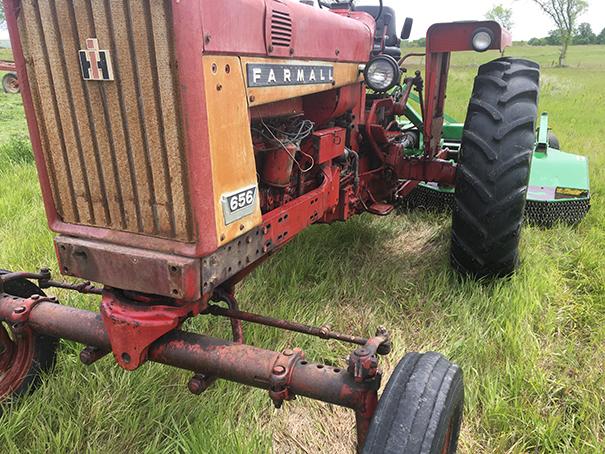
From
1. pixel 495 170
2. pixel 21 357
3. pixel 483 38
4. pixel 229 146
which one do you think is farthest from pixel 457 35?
pixel 21 357

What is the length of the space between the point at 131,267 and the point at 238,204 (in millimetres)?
381

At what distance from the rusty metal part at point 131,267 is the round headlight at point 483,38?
220cm

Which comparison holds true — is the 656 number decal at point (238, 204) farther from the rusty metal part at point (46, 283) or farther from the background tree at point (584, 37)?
the background tree at point (584, 37)

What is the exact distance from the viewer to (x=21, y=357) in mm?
2344

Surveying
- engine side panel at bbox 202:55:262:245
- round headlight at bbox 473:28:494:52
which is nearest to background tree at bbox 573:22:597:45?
round headlight at bbox 473:28:494:52

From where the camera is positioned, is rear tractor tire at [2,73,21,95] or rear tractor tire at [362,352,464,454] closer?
rear tractor tire at [362,352,464,454]

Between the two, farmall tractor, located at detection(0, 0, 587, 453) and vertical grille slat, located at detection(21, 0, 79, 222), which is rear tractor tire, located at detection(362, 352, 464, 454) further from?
vertical grille slat, located at detection(21, 0, 79, 222)

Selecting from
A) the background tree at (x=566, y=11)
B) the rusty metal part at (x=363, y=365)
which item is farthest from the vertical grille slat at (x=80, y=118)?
the background tree at (x=566, y=11)

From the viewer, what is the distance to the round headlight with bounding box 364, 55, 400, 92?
253cm

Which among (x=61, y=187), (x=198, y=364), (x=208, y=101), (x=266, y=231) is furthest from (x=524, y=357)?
Answer: (x=61, y=187)

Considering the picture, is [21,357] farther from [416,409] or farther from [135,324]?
[416,409]

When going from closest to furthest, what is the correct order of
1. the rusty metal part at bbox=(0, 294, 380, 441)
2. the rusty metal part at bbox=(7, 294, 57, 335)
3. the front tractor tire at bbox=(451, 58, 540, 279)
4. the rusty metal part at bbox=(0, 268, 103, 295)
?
the rusty metal part at bbox=(0, 294, 380, 441) → the rusty metal part at bbox=(7, 294, 57, 335) → the rusty metal part at bbox=(0, 268, 103, 295) → the front tractor tire at bbox=(451, 58, 540, 279)

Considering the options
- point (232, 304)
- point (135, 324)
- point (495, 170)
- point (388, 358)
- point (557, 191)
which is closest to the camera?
point (135, 324)

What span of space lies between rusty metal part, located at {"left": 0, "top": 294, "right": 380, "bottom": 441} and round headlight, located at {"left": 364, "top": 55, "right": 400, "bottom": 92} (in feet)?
4.97
